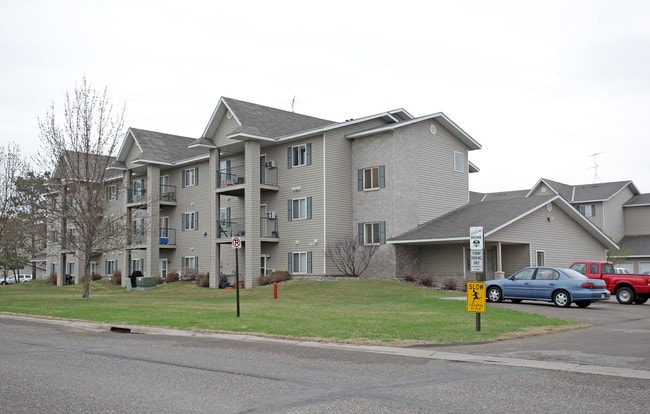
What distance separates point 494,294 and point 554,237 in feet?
43.2

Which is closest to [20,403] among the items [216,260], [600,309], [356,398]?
[356,398]

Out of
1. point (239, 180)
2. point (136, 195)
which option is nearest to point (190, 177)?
point (136, 195)

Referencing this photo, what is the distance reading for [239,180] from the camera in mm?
41781

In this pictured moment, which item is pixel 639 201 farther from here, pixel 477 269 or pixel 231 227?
pixel 477 269

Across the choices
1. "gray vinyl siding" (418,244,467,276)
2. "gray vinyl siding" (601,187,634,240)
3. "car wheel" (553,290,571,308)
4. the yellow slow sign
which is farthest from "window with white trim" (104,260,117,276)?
the yellow slow sign

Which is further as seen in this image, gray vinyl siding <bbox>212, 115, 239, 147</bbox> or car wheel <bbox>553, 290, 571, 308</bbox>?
gray vinyl siding <bbox>212, 115, 239, 147</bbox>

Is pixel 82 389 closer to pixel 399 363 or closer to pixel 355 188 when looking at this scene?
pixel 399 363

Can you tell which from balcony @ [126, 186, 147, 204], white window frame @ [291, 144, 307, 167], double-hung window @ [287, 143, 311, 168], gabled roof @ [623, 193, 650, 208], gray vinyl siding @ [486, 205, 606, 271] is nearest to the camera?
gray vinyl siding @ [486, 205, 606, 271]

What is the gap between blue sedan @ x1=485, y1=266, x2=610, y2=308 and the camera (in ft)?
80.3

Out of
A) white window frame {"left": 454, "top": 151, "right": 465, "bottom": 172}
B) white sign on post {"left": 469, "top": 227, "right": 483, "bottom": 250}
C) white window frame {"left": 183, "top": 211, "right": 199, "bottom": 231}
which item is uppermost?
white window frame {"left": 454, "top": 151, "right": 465, "bottom": 172}

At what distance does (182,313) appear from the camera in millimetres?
22328

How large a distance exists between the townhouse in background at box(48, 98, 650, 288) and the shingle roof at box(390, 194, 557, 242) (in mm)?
75

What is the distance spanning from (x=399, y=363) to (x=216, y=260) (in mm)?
30704

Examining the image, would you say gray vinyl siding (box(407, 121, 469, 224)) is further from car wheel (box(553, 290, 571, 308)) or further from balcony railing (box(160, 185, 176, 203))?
balcony railing (box(160, 185, 176, 203))
